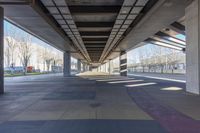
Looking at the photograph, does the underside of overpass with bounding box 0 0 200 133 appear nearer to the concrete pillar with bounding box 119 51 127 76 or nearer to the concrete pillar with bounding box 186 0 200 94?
the concrete pillar with bounding box 186 0 200 94

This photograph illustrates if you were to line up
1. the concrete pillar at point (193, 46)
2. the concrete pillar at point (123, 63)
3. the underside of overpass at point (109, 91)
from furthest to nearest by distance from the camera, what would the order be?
1. the concrete pillar at point (123, 63)
2. the concrete pillar at point (193, 46)
3. the underside of overpass at point (109, 91)

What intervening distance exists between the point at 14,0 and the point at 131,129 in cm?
1082

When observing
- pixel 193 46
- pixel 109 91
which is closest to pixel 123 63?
pixel 109 91

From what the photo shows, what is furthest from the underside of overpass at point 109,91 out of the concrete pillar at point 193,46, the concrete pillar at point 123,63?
the concrete pillar at point 123,63

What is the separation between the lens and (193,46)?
17672mm

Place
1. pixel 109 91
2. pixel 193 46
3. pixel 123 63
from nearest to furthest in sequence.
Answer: pixel 193 46
pixel 109 91
pixel 123 63

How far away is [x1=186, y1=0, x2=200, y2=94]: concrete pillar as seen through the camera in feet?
55.4

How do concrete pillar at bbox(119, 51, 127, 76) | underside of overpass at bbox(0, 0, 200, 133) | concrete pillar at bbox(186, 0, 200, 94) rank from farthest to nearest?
concrete pillar at bbox(119, 51, 127, 76) < concrete pillar at bbox(186, 0, 200, 94) < underside of overpass at bbox(0, 0, 200, 133)

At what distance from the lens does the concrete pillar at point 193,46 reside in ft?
55.4

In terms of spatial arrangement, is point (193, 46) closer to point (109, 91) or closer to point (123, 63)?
point (109, 91)

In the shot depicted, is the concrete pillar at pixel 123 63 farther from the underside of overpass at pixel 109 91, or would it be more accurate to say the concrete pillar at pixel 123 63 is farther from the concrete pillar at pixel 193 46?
the concrete pillar at pixel 193 46

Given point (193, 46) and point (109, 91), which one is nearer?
point (193, 46)

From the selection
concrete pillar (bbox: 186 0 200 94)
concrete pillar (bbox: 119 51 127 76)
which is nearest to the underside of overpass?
concrete pillar (bbox: 186 0 200 94)

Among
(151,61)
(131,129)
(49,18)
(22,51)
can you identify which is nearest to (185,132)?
(131,129)
